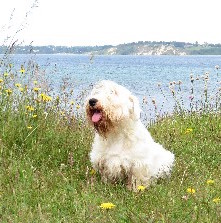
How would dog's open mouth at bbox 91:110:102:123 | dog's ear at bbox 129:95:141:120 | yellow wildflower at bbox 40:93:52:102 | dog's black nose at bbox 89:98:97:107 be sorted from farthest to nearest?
yellow wildflower at bbox 40:93:52:102
dog's ear at bbox 129:95:141:120
dog's open mouth at bbox 91:110:102:123
dog's black nose at bbox 89:98:97:107

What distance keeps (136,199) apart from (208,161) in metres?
2.15

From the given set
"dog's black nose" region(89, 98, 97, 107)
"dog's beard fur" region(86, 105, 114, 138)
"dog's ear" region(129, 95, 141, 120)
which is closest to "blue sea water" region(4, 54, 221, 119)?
"dog's ear" region(129, 95, 141, 120)

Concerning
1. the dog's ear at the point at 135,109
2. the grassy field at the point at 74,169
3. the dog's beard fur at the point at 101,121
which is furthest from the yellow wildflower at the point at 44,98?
the dog's ear at the point at 135,109

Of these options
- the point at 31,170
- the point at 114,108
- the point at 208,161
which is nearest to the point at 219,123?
the point at 208,161

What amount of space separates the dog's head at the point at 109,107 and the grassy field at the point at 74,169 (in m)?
0.50

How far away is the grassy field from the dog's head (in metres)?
0.50

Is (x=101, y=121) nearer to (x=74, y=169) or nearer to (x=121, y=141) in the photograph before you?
(x=121, y=141)

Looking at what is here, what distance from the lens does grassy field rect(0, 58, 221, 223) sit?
4.01 m

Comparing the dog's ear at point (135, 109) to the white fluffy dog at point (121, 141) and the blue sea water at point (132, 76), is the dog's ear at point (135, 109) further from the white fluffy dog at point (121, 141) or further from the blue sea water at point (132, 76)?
the blue sea water at point (132, 76)

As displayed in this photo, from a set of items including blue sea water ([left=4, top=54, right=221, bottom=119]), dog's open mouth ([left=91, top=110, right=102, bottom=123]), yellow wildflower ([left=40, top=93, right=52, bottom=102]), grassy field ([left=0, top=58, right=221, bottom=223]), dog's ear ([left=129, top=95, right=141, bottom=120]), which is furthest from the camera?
blue sea water ([left=4, top=54, right=221, bottom=119])

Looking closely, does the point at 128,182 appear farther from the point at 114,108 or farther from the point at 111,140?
the point at 114,108

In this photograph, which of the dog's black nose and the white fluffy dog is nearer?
the dog's black nose

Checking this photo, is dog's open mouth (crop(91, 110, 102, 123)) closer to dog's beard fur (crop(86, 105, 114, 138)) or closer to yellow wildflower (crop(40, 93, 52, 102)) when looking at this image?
dog's beard fur (crop(86, 105, 114, 138))

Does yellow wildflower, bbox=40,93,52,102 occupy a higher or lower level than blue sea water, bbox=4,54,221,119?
higher
